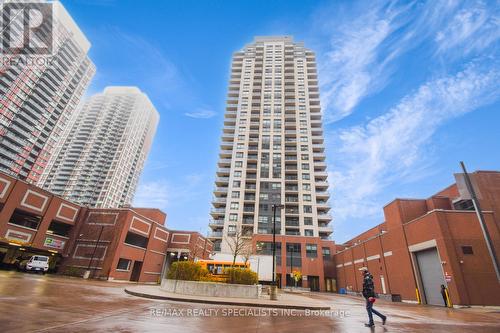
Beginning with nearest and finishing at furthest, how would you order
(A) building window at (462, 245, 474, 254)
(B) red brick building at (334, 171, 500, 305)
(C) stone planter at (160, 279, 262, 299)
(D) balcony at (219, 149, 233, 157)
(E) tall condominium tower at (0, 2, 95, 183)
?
(C) stone planter at (160, 279, 262, 299) → (B) red brick building at (334, 171, 500, 305) → (A) building window at (462, 245, 474, 254) → (D) balcony at (219, 149, 233, 157) → (E) tall condominium tower at (0, 2, 95, 183)

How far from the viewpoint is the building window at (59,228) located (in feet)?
107

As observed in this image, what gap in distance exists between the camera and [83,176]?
10031cm

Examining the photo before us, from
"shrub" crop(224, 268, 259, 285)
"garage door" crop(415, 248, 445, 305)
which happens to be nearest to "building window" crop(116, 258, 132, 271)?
"shrub" crop(224, 268, 259, 285)

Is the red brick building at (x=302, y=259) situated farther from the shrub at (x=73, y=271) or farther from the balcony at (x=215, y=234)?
the shrub at (x=73, y=271)

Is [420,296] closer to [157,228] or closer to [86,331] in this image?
[86,331]

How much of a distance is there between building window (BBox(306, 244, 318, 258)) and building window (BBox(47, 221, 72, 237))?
138 feet

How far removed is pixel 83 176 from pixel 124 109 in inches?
1663

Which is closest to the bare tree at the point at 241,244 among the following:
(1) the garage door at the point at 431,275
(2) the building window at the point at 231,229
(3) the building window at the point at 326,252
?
(2) the building window at the point at 231,229

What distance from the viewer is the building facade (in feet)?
182

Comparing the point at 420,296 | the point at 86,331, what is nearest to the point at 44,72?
the point at 86,331

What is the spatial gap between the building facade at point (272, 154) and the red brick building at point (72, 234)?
17910mm

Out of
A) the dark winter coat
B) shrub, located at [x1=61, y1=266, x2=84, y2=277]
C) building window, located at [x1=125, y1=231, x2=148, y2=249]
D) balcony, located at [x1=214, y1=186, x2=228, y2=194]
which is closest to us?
the dark winter coat

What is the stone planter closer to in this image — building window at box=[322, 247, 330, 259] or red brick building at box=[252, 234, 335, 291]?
red brick building at box=[252, 234, 335, 291]

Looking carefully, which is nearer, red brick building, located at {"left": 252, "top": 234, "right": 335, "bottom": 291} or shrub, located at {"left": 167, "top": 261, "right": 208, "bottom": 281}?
shrub, located at {"left": 167, "top": 261, "right": 208, "bottom": 281}
